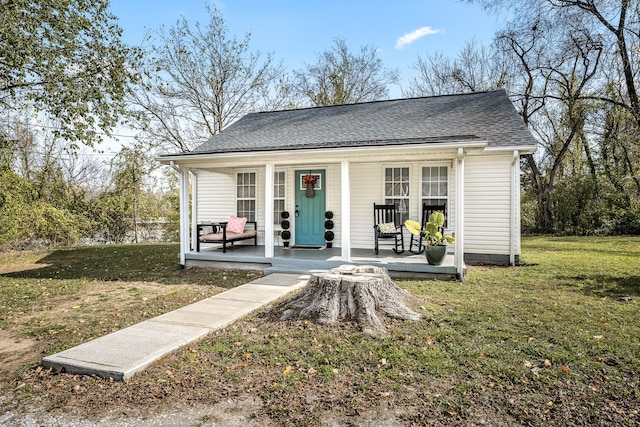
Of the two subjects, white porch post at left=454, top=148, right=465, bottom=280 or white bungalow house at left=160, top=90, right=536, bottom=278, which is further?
white bungalow house at left=160, top=90, right=536, bottom=278

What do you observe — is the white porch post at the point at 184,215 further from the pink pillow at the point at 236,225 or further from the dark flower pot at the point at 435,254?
the dark flower pot at the point at 435,254

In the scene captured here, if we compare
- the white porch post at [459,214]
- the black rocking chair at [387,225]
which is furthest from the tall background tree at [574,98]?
the black rocking chair at [387,225]

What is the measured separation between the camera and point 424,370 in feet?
9.69

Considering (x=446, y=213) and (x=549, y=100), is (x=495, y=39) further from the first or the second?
(x=446, y=213)

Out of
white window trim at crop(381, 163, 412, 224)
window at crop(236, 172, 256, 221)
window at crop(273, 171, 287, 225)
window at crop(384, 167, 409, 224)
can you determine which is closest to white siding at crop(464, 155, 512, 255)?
white window trim at crop(381, 163, 412, 224)

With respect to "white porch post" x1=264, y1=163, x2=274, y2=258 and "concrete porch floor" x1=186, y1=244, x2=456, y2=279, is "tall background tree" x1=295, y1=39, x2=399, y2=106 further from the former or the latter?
"white porch post" x1=264, y1=163, x2=274, y2=258

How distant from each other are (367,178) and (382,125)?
1.28m

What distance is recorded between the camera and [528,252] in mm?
10141

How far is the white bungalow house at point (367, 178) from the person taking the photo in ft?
23.3

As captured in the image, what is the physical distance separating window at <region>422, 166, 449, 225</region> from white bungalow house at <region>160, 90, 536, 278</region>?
22 millimetres

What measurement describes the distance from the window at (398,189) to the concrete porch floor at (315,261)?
951mm

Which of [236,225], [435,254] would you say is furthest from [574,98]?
[236,225]

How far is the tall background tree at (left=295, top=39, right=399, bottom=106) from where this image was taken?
67.7 feet

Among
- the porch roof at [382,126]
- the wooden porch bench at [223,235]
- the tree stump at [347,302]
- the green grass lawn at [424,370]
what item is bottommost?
the green grass lawn at [424,370]
